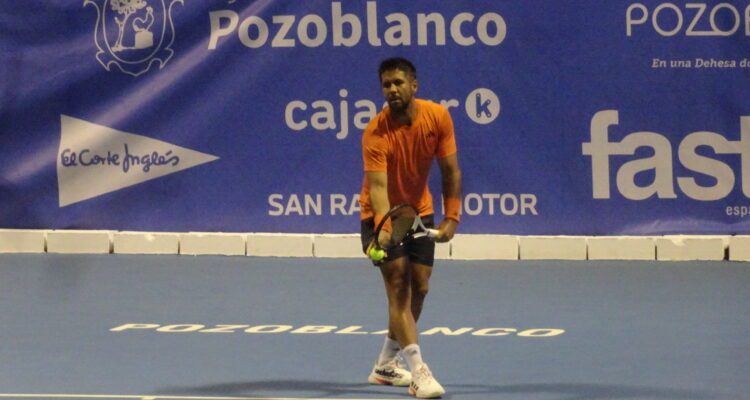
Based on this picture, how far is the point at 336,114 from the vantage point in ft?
35.3

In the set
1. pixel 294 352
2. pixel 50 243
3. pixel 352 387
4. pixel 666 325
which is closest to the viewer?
pixel 352 387

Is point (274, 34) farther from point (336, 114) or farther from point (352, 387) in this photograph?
point (352, 387)

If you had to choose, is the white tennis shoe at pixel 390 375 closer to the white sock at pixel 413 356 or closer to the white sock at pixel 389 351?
the white sock at pixel 389 351

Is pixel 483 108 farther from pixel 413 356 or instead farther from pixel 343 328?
pixel 413 356

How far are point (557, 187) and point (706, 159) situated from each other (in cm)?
100

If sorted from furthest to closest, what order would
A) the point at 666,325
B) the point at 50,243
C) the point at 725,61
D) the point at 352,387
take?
1. the point at 50,243
2. the point at 725,61
3. the point at 666,325
4. the point at 352,387

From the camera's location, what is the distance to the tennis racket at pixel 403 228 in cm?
669

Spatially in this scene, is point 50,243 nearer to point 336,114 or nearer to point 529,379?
point 336,114

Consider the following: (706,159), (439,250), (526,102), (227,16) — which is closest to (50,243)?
(227,16)

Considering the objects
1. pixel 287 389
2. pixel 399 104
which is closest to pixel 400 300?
pixel 287 389

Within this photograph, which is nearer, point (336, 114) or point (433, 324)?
point (433, 324)

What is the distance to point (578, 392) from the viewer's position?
6.68 metres

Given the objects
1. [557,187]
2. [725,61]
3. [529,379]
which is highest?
[725,61]

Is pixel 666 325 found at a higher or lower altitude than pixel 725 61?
lower
